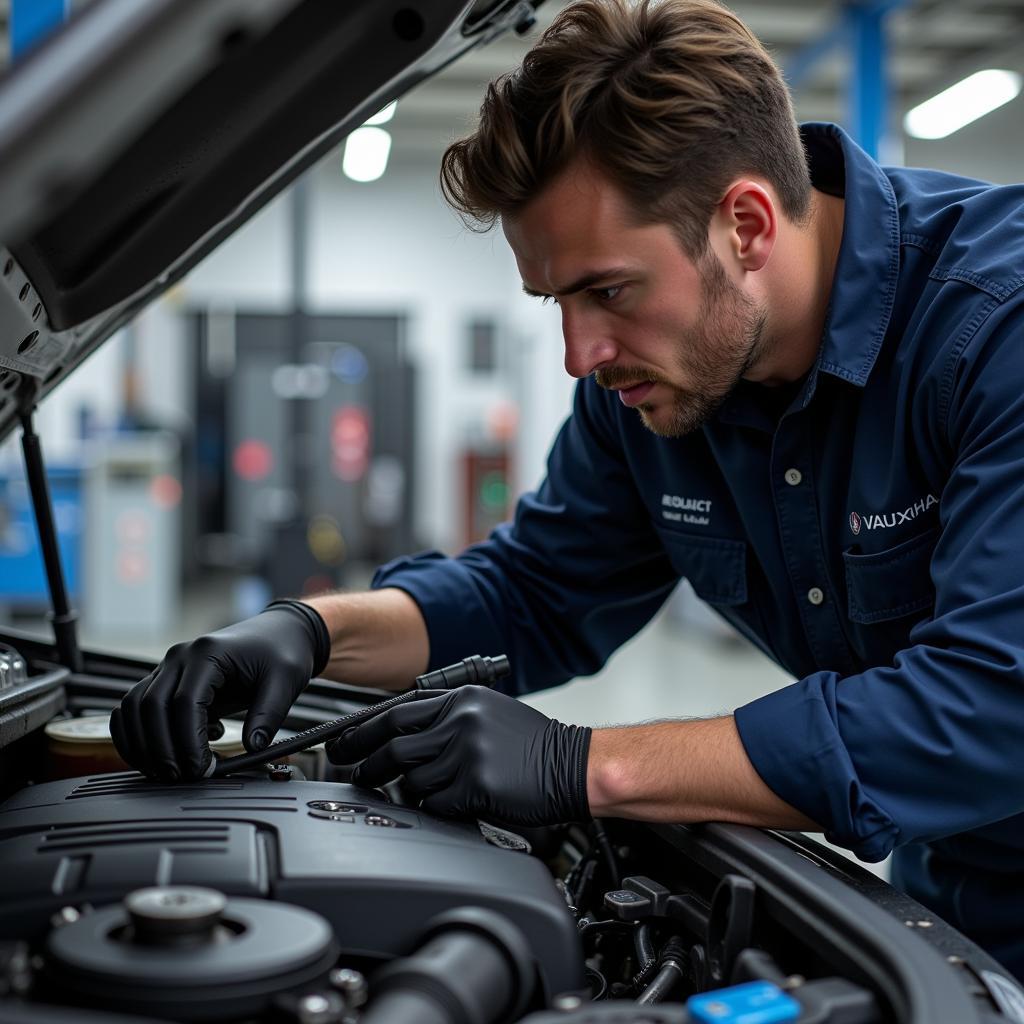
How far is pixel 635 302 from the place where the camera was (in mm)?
1098

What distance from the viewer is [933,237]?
117 centimetres

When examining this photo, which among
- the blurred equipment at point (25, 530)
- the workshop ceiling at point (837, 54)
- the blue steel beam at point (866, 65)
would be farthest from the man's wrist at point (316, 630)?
the blurred equipment at point (25, 530)

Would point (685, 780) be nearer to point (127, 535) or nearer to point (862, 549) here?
point (862, 549)

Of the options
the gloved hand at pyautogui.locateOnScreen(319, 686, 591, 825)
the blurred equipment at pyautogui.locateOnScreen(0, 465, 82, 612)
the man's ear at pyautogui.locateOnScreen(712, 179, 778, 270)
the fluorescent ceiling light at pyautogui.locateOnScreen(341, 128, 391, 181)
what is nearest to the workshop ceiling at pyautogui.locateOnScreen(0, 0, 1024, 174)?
the fluorescent ceiling light at pyautogui.locateOnScreen(341, 128, 391, 181)

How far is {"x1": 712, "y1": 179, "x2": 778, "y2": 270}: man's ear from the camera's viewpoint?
3.66ft

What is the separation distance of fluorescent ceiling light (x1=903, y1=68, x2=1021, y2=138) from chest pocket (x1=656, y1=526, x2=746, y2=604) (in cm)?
553

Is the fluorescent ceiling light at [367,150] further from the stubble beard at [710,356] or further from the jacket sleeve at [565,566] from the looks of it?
the stubble beard at [710,356]

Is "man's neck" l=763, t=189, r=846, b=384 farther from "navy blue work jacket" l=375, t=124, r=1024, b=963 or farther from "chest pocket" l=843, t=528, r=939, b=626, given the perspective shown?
"chest pocket" l=843, t=528, r=939, b=626

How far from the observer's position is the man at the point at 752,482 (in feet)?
2.91

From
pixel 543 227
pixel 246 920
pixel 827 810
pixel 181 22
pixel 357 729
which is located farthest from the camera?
pixel 543 227

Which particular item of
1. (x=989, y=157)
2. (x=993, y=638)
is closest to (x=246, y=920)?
(x=993, y=638)

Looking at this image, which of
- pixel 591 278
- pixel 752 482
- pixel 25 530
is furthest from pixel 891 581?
pixel 25 530

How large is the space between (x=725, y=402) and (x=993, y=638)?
1.53 feet

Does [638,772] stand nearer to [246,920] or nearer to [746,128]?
[246,920]
